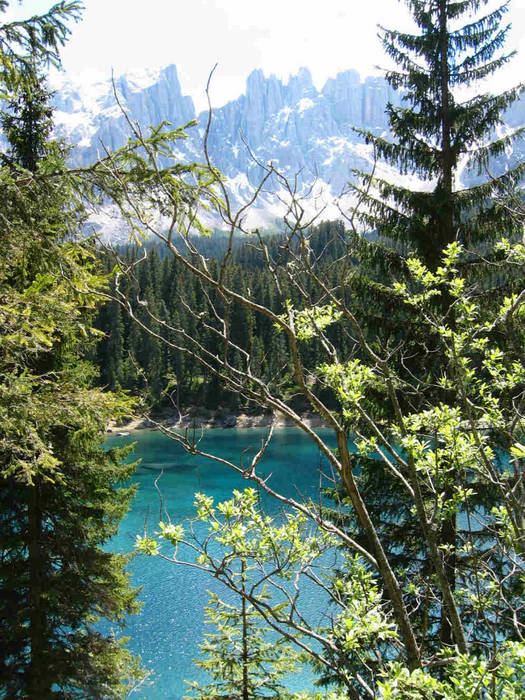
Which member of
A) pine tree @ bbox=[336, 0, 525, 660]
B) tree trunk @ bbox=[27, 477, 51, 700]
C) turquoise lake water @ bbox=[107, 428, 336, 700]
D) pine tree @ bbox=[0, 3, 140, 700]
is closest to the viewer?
pine tree @ bbox=[0, 3, 140, 700]

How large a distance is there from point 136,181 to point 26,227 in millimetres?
1064

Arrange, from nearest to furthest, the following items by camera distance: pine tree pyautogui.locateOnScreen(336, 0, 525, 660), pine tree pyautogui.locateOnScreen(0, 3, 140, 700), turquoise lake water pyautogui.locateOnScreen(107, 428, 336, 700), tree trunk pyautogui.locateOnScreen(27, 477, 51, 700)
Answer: pine tree pyautogui.locateOnScreen(0, 3, 140, 700) < tree trunk pyautogui.locateOnScreen(27, 477, 51, 700) < pine tree pyautogui.locateOnScreen(336, 0, 525, 660) < turquoise lake water pyautogui.locateOnScreen(107, 428, 336, 700)

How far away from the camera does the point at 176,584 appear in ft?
51.8

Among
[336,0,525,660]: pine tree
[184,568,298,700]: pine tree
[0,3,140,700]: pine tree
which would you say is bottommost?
[184,568,298,700]: pine tree

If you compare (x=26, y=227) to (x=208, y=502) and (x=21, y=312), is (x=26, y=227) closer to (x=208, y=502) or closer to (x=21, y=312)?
(x=21, y=312)

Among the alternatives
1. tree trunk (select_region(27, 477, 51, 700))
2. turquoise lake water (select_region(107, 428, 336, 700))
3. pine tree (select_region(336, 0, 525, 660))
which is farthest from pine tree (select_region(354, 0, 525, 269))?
tree trunk (select_region(27, 477, 51, 700))

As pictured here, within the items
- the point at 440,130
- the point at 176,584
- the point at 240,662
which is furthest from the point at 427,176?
the point at 176,584

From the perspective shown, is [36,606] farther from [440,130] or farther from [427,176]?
[440,130]

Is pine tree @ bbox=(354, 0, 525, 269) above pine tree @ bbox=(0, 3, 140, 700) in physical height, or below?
above

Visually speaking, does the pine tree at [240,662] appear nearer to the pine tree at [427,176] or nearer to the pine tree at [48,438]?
the pine tree at [48,438]

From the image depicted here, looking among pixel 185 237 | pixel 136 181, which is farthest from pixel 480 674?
pixel 136 181

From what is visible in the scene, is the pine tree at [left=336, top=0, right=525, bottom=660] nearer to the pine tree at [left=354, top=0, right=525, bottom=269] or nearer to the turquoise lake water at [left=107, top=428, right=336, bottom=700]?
the pine tree at [left=354, top=0, right=525, bottom=269]

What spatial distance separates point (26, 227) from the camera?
4.31 m

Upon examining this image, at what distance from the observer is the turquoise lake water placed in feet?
38.3
